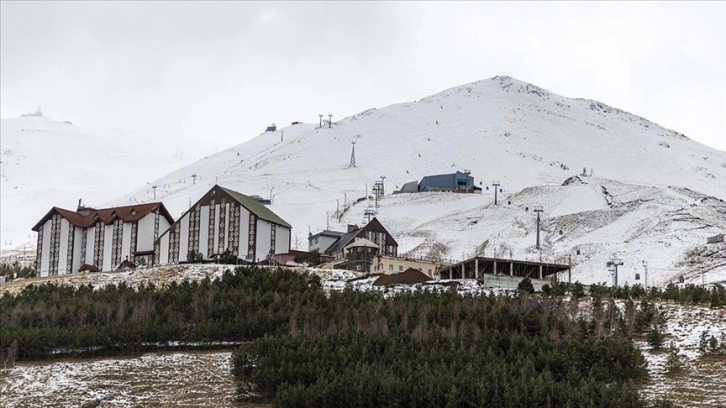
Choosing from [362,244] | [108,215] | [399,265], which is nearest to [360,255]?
[362,244]

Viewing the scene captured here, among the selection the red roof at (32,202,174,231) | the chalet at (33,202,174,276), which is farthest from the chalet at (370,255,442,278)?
the red roof at (32,202,174,231)

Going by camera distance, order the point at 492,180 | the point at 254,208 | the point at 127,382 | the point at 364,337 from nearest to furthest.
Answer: the point at 127,382
the point at 364,337
the point at 254,208
the point at 492,180

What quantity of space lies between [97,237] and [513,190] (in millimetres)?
68180

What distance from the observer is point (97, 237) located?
8888cm

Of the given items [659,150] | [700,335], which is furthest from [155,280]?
[659,150]

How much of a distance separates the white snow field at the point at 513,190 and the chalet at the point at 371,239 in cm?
1157

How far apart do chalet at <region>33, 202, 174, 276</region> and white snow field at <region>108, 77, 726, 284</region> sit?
26.1 meters

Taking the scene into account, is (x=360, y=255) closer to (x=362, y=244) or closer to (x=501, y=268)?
(x=362, y=244)

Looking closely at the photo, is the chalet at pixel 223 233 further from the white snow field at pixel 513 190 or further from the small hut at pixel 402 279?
the small hut at pixel 402 279

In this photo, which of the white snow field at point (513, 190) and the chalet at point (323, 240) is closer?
the white snow field at point (513, 190)

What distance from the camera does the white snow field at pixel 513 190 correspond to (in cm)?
9056

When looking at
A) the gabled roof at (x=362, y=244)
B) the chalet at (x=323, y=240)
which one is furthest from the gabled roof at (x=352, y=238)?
the gabled roof at (x=362, y=244)

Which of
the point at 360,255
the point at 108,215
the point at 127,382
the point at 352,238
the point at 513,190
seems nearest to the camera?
the point at 127,382

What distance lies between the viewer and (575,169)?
161625 mm
